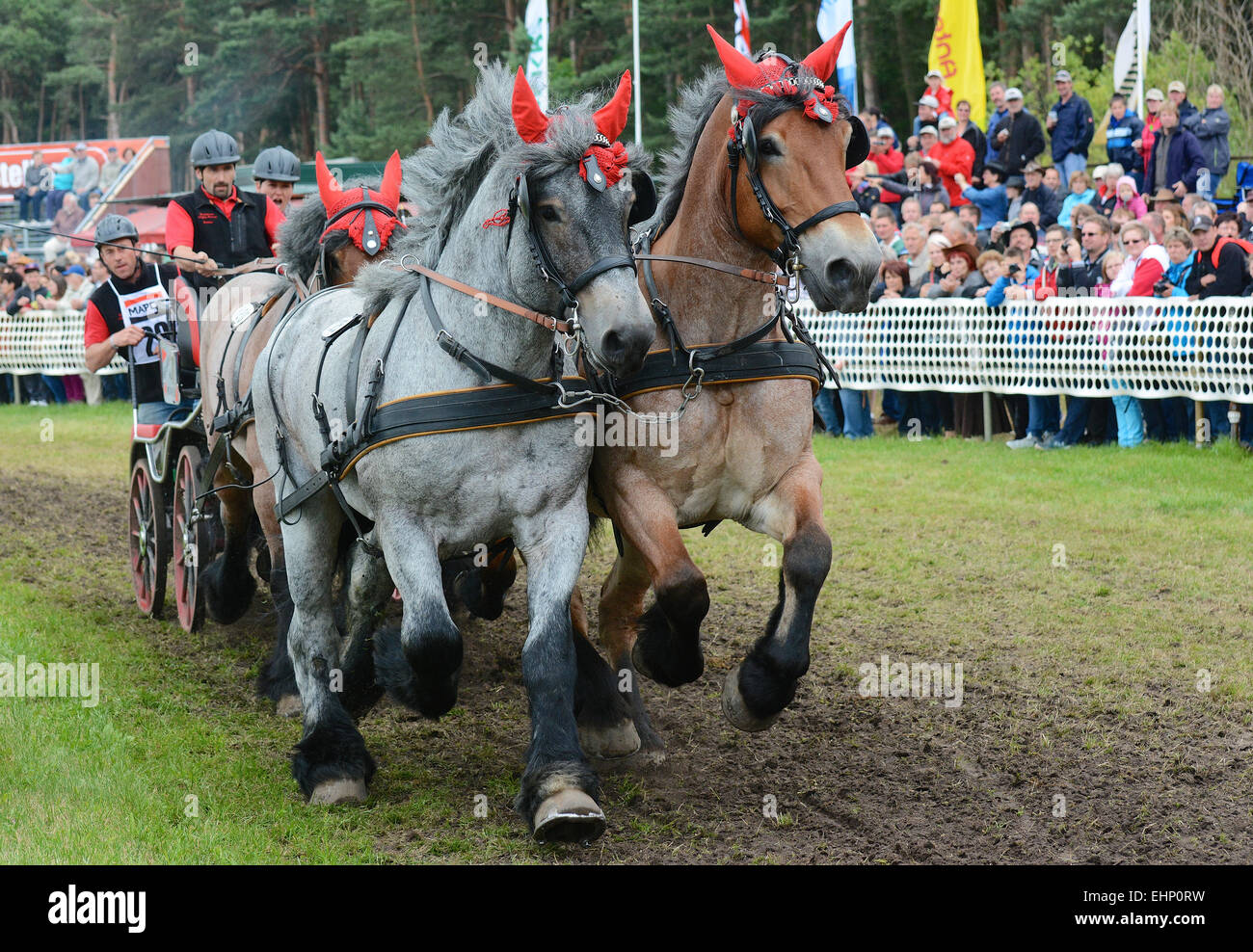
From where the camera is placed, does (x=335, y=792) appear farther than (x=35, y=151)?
No

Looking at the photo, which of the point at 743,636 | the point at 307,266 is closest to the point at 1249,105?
the point at 743,636

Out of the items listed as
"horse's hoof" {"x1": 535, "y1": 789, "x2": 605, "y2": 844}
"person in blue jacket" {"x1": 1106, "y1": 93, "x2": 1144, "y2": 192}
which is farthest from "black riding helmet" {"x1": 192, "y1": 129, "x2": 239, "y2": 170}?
"person in blue jacket" {"x1": 1106, "y1": 93, "x2": 1144, "y2": 192}

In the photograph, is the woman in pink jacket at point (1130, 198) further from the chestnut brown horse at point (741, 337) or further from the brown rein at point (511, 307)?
the brown rein at point (511, 307)

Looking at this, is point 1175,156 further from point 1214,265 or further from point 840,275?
point 840,275

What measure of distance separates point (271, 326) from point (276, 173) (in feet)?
6.51

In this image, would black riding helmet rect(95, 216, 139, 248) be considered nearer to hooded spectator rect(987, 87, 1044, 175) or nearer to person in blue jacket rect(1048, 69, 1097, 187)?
hooded spectator rect(987, 87, 1044, 175)

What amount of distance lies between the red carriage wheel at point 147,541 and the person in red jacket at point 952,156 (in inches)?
416

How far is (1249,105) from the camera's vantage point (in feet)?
71.5

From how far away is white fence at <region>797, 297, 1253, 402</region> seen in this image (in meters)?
10.4

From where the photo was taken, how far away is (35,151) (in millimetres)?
36438

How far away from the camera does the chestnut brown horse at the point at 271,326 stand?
5.88 meters

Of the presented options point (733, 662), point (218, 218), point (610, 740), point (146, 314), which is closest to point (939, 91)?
point (218, 218)

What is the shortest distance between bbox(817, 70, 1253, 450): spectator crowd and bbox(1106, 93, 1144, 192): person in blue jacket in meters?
0.02
